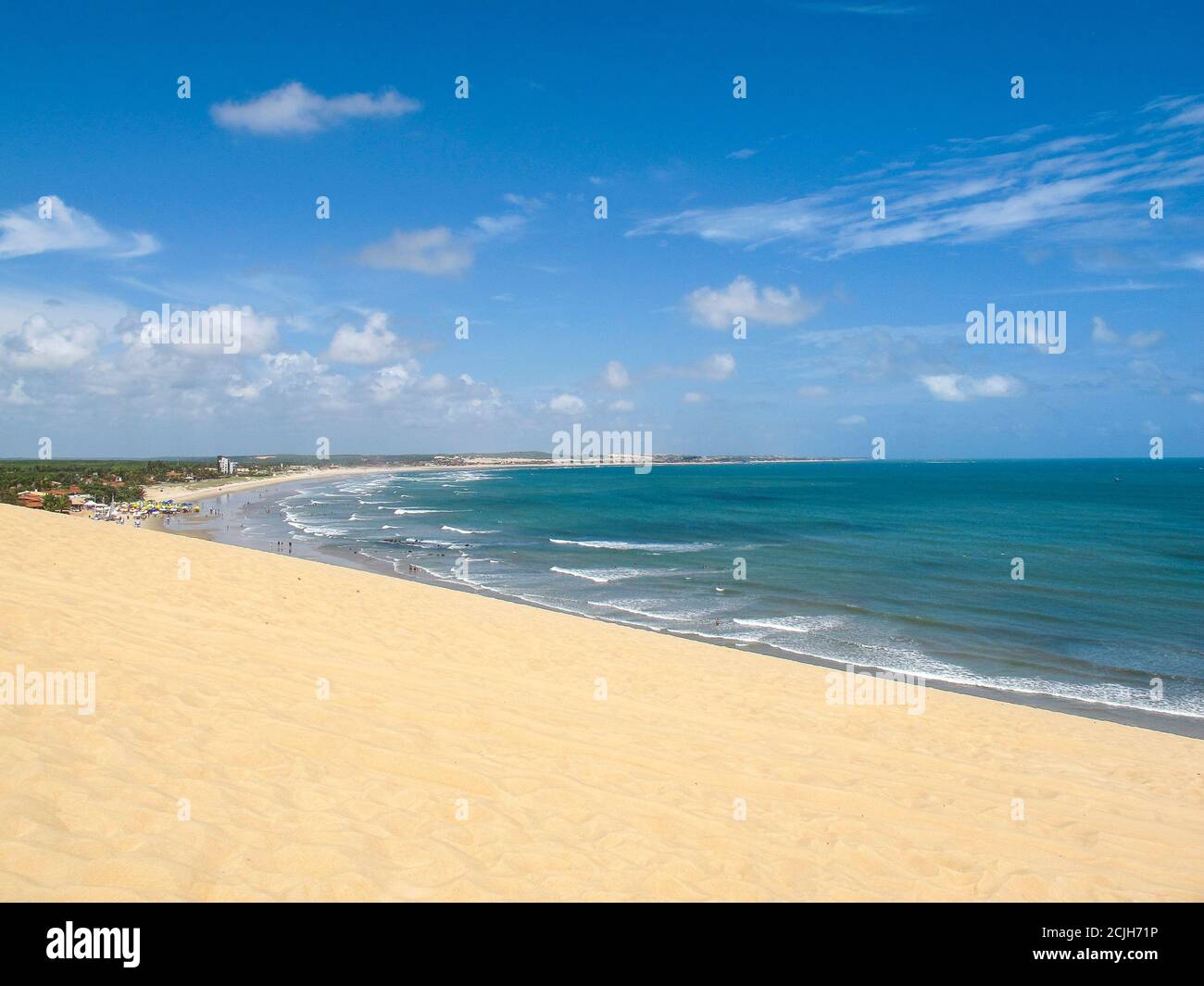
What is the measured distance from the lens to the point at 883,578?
100 feet

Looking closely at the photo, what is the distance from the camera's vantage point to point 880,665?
57.4 ft

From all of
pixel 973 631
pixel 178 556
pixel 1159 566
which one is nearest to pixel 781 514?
pixel 1159 566

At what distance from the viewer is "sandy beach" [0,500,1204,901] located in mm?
4895

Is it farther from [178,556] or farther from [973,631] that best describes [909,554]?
[178,556]

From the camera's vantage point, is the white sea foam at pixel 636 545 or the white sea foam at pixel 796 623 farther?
the white sea foam at pixel 636 545

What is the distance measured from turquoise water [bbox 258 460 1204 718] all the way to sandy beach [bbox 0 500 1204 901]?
18.7ft

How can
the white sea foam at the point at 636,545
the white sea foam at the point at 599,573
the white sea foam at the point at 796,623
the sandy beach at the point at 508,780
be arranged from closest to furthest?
the sandy beach at the point at 508,780 < the white sea foam at the point at 796,623 < the white sea foam at the point at 599,573 < the white sea foam at the point at 636,545

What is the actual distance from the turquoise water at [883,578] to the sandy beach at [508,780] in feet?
18.7

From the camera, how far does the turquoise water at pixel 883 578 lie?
18.8m

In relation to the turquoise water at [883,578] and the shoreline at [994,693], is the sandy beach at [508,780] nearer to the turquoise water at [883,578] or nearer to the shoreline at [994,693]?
the shoreline at [994,693]

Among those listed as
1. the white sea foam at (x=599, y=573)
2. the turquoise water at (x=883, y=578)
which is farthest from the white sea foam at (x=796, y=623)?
the white sea foam at (x=599, y=573)
